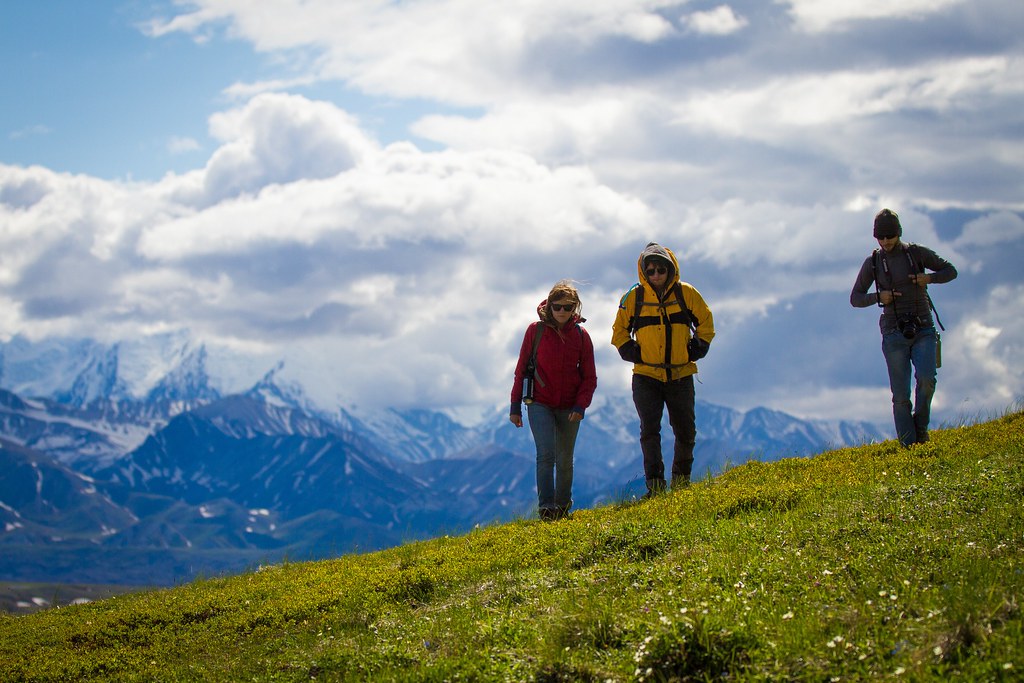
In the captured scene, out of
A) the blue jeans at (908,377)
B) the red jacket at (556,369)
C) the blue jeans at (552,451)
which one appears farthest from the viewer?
the red jacket at (556,369)

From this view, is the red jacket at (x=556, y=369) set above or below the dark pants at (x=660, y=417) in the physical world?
above

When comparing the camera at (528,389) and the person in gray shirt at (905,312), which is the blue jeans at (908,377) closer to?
the person in gray shirt at (905,312)

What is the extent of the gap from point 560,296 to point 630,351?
1413 millimetres

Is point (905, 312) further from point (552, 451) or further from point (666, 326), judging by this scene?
point (552, 451)

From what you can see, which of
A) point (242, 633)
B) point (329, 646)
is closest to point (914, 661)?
point (329, 646)

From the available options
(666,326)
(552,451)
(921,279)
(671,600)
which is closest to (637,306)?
(666,326)

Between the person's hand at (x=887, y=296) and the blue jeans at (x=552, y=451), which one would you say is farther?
the blue jeans at (x=552, y=451)

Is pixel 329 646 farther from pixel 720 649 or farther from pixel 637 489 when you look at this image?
pixel 637 489

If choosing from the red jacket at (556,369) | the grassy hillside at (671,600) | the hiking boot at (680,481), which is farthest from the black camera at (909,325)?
the red jacket at (556,369)

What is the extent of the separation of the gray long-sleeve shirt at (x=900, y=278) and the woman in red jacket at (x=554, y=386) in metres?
4.51

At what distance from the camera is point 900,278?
1497 centimetres

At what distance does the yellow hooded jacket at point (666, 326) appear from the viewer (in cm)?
1488

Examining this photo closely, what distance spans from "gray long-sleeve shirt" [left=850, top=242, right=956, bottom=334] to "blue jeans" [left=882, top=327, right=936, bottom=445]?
0.83 ft

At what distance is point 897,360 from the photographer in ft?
48.6
